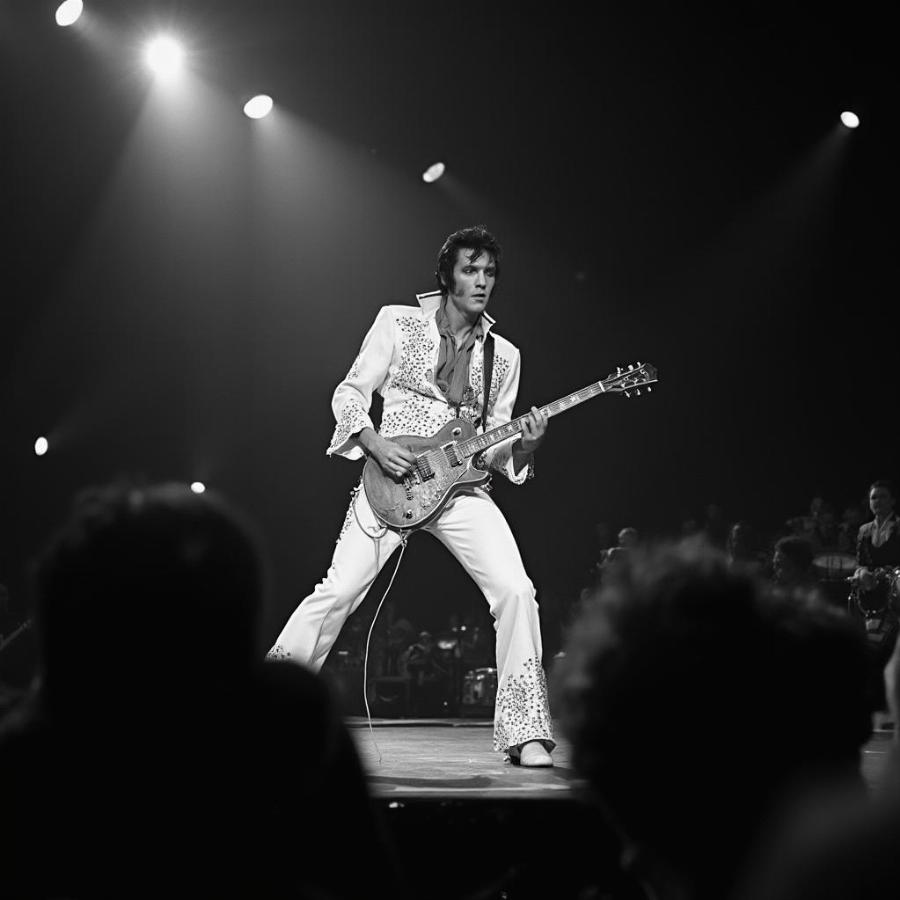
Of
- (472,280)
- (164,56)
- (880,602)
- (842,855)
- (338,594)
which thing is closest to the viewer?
(842,855)

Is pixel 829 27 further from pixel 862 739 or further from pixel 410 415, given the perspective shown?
pixel 862 739

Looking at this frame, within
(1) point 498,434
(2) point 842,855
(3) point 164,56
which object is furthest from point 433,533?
(3) point 164,56

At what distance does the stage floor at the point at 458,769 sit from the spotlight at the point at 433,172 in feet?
21.8

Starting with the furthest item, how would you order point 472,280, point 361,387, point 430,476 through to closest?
1. point 472,280
2. point 361,387
3. point 430,476

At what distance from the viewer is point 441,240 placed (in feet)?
39.7

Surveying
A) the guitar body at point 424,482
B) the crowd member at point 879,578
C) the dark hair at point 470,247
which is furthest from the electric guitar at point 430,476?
the crowd member at point 879,578

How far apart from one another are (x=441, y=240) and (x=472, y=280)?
289 inches

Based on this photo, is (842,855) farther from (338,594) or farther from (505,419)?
(505,419)

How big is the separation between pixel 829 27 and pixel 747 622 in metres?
10.0

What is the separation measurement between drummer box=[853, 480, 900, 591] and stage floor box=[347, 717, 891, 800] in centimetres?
247

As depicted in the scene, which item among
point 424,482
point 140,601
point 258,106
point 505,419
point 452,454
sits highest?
point 258,106

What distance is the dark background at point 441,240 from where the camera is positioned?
32.3ft

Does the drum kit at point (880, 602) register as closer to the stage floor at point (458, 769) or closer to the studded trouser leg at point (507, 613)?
the stage floor at point (458, 769)

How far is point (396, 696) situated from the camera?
11875 mm
